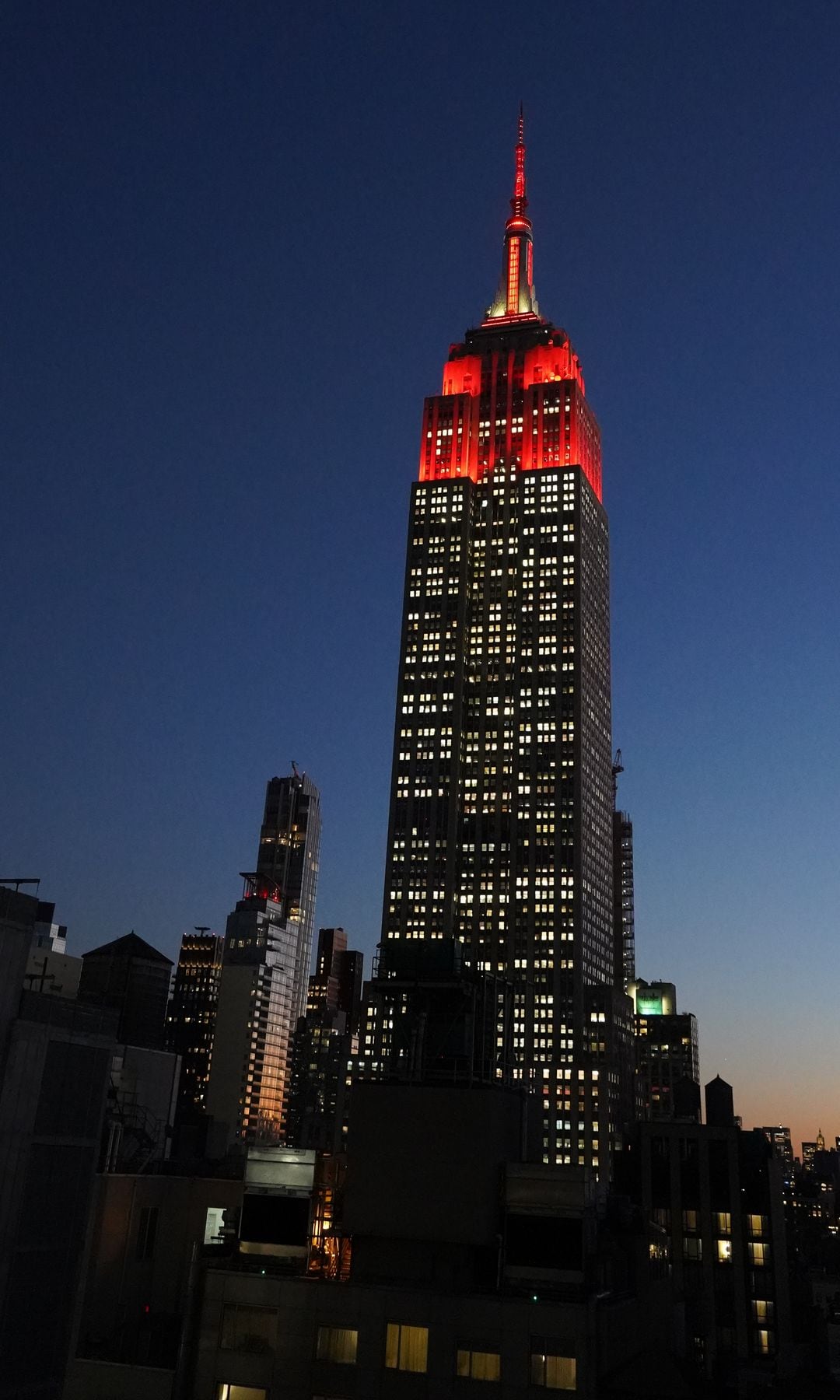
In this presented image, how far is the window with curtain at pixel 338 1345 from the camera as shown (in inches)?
2203

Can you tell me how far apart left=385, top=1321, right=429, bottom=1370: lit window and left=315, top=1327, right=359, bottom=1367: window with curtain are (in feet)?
5.99

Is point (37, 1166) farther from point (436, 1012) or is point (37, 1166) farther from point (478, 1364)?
point (478, 1364)

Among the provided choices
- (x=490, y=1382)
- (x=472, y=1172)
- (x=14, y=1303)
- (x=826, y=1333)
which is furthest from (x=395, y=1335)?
(x=826, y=1333)

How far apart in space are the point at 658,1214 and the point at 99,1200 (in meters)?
83.0

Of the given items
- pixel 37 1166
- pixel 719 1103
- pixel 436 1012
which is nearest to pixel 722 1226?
pixel 719 1103

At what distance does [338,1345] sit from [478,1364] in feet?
23.9

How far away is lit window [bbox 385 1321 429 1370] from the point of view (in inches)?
2159

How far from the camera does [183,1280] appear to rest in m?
67.6

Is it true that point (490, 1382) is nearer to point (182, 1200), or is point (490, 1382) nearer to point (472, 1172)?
point (472, 1172)

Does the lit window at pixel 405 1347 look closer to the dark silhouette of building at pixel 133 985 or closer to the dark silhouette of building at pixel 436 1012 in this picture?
the dark silhouette of building at pixel 436 1012

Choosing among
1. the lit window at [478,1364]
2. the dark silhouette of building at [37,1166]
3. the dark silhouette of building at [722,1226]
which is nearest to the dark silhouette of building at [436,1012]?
the lit window at [478,1364]

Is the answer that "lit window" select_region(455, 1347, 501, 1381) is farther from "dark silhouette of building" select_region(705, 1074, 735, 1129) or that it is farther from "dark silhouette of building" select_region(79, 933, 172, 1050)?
"dark silhouette of building" select_region(705, 1074, 735, 1129)

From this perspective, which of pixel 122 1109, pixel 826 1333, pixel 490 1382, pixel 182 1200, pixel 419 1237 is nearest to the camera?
pixel 490 1382

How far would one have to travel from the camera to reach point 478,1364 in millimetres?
54062
